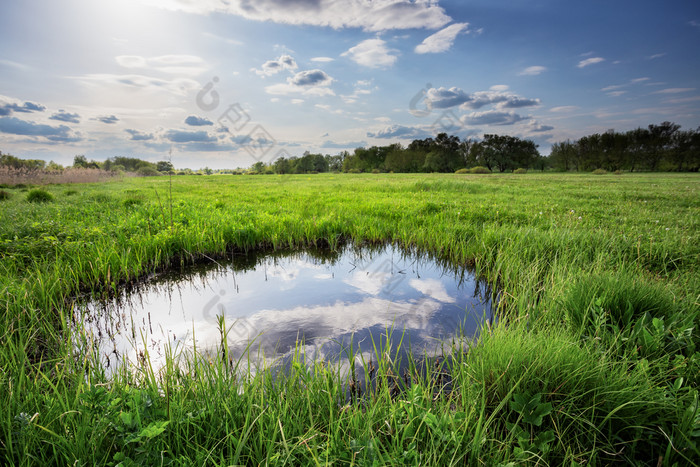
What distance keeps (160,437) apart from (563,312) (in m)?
3.28

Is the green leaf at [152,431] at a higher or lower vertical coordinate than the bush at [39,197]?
lower

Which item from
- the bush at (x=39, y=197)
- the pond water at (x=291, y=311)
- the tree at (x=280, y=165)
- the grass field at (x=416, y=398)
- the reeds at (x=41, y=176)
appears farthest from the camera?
the tree at (x=280, y=165)

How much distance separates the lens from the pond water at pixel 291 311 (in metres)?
2.84

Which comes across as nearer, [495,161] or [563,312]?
[563,312]

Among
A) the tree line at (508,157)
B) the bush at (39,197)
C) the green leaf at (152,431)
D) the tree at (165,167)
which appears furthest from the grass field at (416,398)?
the tree line at (508,157)

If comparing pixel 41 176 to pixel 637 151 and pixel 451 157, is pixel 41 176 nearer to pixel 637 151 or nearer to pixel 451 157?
pixel 451 157

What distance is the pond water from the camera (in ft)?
9.32

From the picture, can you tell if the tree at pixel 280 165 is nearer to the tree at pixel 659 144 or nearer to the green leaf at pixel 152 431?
the green leaf at pixel 152 431

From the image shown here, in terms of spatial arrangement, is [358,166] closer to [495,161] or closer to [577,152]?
[495,161]

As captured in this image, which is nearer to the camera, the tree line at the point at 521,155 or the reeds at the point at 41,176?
the reeds at the point at 41,176

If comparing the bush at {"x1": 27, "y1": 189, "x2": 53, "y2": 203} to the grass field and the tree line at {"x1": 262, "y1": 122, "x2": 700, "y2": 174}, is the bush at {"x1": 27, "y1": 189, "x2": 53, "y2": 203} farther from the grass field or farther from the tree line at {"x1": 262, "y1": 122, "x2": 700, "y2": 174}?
the tree line at {"x1": 262, "y1": 122, "x2": 700, "y2": 174}

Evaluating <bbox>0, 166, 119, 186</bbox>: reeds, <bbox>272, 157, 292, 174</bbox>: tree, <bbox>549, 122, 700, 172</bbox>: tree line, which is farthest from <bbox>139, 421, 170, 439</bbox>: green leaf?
<bbox>549, 122, 700, 172</bbox>: tree line

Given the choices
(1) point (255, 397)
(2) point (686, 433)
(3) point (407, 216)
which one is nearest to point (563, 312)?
(2) point (686, 433)

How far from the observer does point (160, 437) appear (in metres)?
1.44
